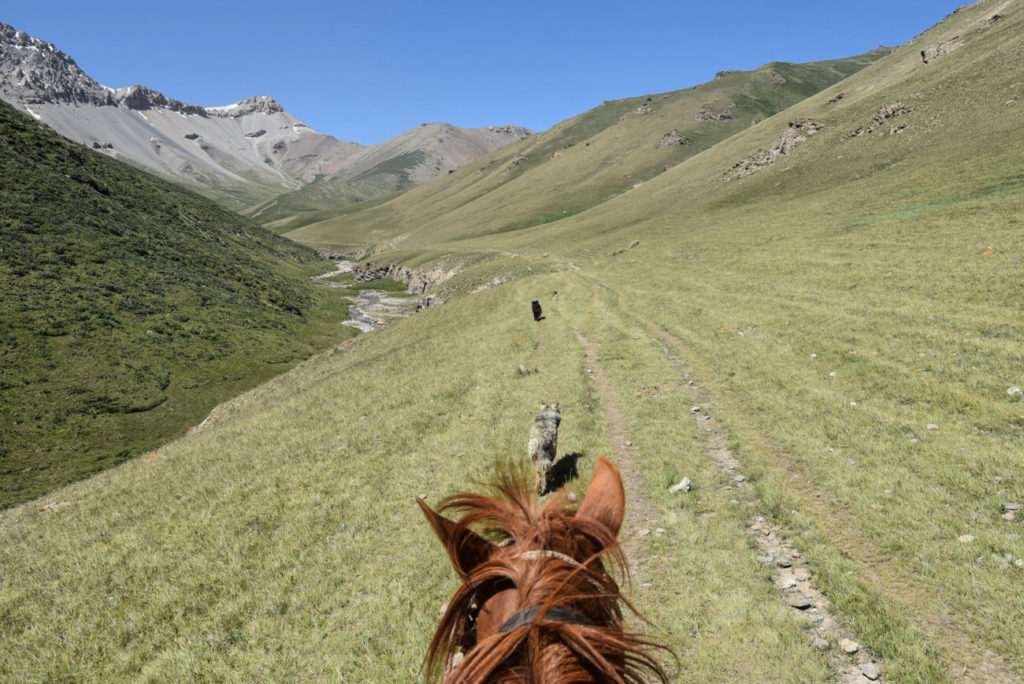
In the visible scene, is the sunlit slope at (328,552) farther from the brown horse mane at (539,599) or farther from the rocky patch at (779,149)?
the rocky patch at (779,149)

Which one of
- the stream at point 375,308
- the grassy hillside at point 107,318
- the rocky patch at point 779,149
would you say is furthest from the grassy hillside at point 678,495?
the rocky patch at point 779,149

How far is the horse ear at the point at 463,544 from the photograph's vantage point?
2.83 meters

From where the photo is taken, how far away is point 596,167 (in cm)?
14162

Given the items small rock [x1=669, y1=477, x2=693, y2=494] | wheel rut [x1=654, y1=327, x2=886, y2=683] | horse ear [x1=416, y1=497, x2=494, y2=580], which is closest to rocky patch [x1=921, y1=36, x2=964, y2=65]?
wheel rut [x1=654, y1=327, x2=886, y2=683]

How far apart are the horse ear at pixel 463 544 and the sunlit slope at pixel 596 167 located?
365 feet

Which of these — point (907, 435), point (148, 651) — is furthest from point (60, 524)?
point (907, 435)

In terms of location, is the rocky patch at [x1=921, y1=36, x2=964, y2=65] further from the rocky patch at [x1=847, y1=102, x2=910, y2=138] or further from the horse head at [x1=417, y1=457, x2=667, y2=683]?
the horse head at [x1=417, y1=457, x2=667, y2=683]

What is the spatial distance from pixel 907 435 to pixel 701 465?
4.82 metres

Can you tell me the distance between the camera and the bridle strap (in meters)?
2.22

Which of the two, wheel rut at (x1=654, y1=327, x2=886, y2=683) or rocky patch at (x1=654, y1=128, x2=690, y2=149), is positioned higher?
rocky patch at (x1=654, y1=128, x2=690, y2=149)

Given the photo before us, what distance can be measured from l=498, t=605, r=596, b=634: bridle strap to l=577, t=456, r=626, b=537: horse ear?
103cm

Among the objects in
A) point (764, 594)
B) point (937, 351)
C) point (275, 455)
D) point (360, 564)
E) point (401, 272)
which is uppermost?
point (401, 272)

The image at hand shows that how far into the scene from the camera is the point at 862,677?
202 inches

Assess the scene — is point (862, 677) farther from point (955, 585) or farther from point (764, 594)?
point (955, 585)
